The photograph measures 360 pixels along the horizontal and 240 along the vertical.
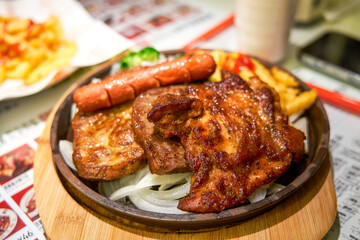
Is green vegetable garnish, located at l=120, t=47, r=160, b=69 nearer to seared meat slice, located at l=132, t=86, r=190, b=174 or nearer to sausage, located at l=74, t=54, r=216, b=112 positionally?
sausage, located at l=74, t=54, r=216, b=112

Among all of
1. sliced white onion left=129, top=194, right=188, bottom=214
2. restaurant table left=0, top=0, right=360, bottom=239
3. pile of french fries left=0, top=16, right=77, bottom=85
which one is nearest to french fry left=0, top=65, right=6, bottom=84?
pile of french fries left=0, top=16, right=77, bottom=85

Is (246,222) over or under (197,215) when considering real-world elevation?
under

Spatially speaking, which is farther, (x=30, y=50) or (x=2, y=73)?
(x=30, y=50)

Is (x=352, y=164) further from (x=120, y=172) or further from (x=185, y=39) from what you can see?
(x=185, y=39)

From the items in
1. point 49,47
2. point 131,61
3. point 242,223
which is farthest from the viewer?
point 49,47

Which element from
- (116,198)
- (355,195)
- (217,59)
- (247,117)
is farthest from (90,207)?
(355,195)

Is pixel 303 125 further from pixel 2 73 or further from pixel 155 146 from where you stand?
pixel 2 73

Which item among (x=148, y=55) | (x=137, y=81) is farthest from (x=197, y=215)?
(x=148, y=55)

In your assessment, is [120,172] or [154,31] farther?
[154,31]
